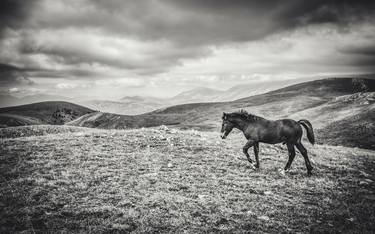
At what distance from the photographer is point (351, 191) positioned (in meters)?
11.5

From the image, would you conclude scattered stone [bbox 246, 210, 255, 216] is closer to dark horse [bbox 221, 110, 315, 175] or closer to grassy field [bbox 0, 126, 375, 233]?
grassy field [bbox 0, 126, 375, 233]

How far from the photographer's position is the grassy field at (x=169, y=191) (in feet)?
25.8

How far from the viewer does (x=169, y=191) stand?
10.2 metres

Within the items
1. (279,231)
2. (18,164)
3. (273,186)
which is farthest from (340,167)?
(18,164)

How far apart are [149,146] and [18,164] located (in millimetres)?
7359

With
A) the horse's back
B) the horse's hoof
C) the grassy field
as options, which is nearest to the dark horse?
→ the horse's back

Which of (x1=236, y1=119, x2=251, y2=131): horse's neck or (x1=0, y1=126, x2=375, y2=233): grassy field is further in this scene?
(x1=236, y1=119, x2=251, y2=131): horse's neck

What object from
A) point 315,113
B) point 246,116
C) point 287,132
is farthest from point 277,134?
point 315,113

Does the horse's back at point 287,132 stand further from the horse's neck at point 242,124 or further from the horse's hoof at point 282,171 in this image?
the horse's hoof at point 282,171

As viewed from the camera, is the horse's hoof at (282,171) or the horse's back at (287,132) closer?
the horse's hoof at (282,171)

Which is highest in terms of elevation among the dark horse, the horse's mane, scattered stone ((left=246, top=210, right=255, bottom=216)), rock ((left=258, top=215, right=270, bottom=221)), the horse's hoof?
the horse's mane

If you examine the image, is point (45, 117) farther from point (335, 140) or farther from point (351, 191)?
point (351, 191)

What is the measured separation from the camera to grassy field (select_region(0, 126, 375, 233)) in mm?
7867

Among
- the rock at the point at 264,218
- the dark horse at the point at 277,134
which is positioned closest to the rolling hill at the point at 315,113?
the dark horse at the point at 277,134
